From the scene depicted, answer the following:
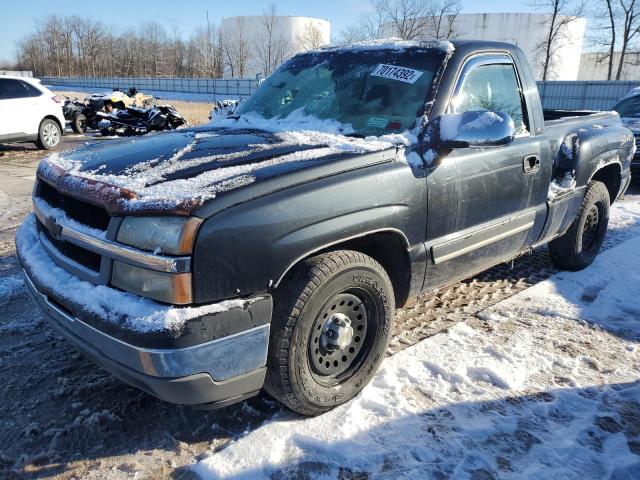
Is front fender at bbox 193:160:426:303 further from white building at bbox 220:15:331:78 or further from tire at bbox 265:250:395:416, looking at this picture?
white building at bbox 220:15:331:78

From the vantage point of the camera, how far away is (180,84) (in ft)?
175

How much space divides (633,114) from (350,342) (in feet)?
31.6

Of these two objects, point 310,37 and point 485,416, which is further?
point 310,37

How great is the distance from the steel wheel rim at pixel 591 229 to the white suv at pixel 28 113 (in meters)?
11.6

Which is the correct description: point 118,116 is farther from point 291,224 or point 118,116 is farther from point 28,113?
point 291,224

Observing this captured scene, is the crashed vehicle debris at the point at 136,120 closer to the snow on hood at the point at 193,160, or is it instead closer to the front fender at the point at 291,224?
the snow on hood at the point at 193,160

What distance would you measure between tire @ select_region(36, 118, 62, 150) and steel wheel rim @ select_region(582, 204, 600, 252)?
38.7 ft

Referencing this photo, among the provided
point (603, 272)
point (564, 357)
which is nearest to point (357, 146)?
point (564, 357)

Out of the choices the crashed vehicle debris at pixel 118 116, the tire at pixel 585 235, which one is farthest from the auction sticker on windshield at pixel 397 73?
the crashed vehicle debris at pixel 118 116

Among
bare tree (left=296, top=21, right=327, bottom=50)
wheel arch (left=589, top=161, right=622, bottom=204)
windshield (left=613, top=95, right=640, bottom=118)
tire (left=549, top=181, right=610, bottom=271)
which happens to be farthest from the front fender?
bare tree (left=296, top=21, right=327, bottom=50)

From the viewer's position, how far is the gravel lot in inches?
88.1

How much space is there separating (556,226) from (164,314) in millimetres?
3327

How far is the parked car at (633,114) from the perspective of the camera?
8.66 metres

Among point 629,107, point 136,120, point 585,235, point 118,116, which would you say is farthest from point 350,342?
point 118,116
